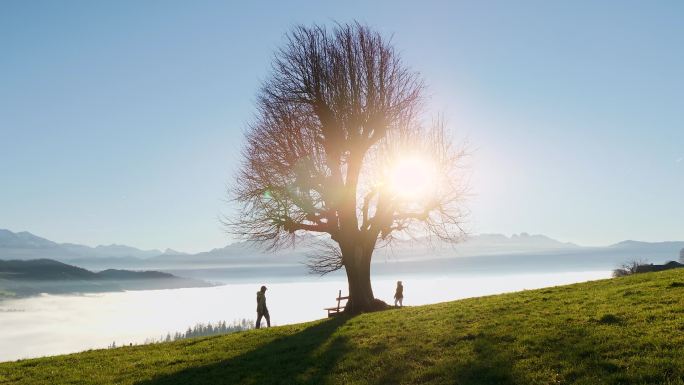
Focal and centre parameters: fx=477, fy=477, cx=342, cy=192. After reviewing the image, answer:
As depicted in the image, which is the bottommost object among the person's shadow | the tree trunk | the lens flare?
the person's shadow

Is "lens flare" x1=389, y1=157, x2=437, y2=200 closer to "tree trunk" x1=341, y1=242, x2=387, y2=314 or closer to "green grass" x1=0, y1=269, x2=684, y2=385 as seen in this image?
"tree trunk" x1=341, y1=242, x2=387, y2=314

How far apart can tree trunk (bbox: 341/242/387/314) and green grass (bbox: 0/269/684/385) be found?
→ 16.8 ft

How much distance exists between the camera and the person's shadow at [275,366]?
49.3 ft

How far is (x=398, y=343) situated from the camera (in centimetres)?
1692

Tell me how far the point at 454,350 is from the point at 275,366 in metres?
6.12

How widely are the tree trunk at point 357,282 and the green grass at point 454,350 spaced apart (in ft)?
16.8

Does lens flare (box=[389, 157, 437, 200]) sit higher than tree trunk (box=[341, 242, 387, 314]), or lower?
higher

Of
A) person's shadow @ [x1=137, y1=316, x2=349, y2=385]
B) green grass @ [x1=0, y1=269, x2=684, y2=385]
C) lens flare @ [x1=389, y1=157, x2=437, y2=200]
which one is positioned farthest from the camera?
lens flare @ [x1=389, y1=157, x2=437, y2=200]

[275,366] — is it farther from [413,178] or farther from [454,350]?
[413,178]

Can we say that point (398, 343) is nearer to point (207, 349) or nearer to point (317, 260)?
point (207, 349)

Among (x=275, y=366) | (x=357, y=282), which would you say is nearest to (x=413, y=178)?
(x=357, y=282)

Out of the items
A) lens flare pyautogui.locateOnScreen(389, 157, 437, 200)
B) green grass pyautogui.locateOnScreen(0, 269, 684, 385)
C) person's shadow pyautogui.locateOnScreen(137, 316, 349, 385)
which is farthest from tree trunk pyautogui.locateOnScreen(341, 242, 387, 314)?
person's shadow pyautogui.locateOnScreen(137, 316, 349, 385)

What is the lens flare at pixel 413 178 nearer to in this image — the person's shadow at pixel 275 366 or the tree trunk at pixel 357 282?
the tree trunk at pixel 357 282

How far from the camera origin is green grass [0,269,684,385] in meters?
11.9
